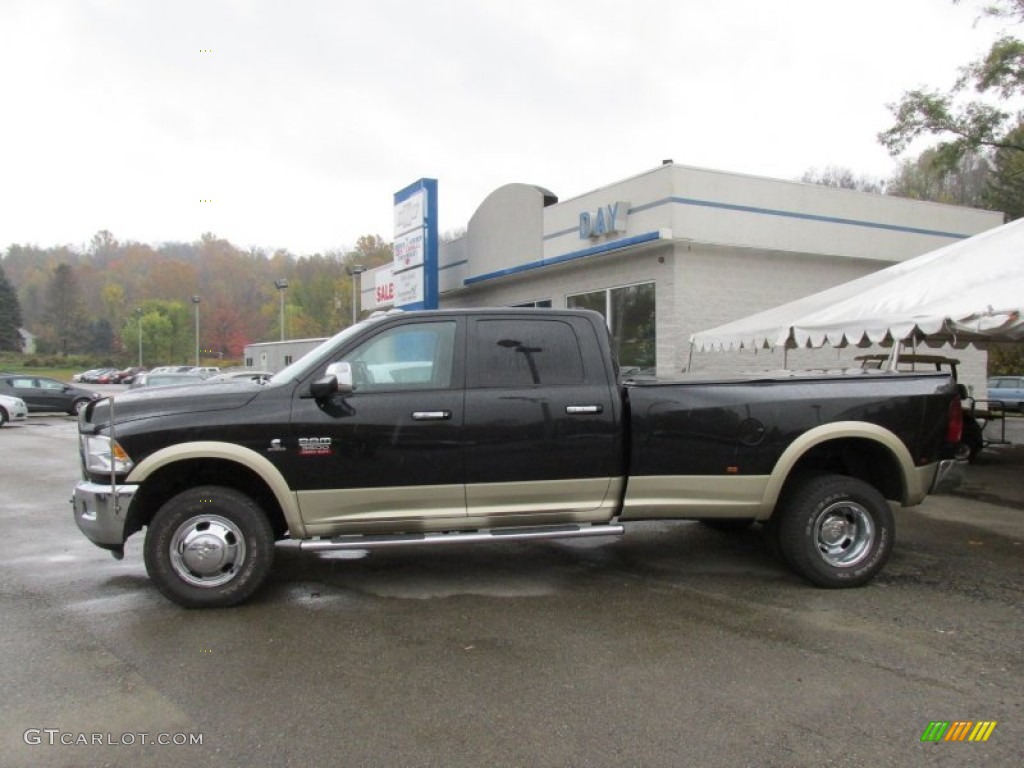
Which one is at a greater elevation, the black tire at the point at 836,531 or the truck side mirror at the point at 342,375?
the truck side mirror at the point at 342,375

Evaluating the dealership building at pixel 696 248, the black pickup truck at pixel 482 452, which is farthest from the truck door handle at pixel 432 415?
the dealership building at pixel 696 248

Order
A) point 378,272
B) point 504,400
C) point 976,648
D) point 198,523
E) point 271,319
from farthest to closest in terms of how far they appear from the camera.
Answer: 1. point 271,319
2. point 378,272
3. point 504,400
4. point 198,523
5. point 976,648

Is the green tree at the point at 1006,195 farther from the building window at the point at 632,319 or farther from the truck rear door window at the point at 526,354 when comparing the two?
the truck rear door window at the point at 526,354

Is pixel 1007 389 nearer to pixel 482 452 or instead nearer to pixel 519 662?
pixel 482 452

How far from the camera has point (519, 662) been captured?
4.04 meters

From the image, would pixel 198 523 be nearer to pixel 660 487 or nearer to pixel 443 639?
pixel 443 639

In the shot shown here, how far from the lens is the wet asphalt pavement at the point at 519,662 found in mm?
3188

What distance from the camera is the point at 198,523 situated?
15.7 feet

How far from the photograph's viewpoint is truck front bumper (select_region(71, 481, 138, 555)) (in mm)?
4719

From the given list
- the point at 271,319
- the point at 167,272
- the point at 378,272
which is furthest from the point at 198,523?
the point at 167,272

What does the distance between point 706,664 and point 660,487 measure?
1479mm

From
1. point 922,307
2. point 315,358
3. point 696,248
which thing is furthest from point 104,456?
point 696,248

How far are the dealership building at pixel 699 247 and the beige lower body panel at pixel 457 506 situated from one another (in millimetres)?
8305

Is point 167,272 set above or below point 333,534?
above
